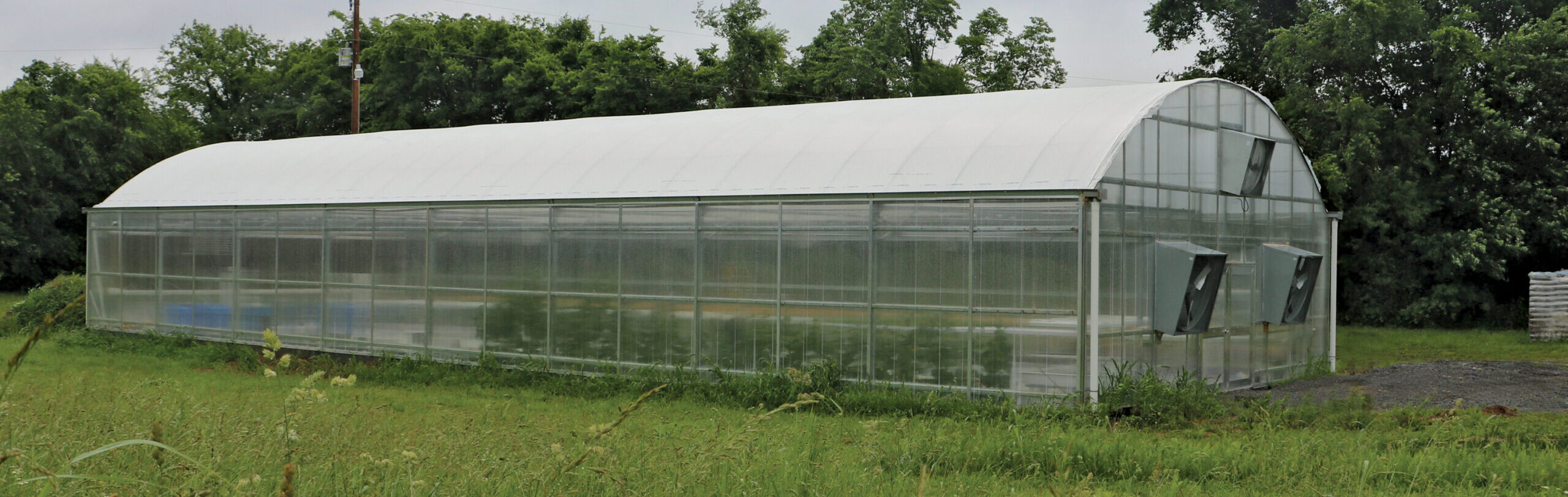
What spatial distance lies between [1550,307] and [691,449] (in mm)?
21870

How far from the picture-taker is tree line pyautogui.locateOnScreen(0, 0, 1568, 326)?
24.7 metres

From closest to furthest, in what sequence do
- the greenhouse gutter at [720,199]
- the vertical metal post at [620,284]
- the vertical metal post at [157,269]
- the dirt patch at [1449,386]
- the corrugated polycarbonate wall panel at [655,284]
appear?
the greenhouse gutter at [720,199]
the corrugated polycarbonate wall panel at [655,284]
the dirt patch at [1449,386]
the vertical metal post at [620,284]
the vertical metal post at [157,269]

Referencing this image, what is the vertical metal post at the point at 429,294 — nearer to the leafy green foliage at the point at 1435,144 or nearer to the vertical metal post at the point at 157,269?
the vertical metal post at the point at 157,269

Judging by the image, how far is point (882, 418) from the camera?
1177 centimetres

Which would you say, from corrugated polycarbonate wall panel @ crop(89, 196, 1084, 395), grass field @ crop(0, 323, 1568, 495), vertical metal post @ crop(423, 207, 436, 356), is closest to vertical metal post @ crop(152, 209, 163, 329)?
corrugated polycarbonate wall panel @ crop(89, 196, 1084, 395)

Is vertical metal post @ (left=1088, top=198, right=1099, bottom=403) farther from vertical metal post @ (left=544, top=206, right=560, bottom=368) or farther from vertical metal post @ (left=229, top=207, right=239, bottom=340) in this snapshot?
vertical metal post @ (left=229, top=207, right=239, bottom=340)

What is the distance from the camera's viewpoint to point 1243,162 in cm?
1500

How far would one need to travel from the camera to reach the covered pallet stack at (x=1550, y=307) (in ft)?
72.1

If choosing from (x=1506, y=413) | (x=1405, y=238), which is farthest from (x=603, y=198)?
(x=1405, y=238)

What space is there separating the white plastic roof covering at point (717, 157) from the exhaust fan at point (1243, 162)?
1.38 meters

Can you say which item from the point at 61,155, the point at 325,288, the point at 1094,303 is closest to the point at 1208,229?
the point at 1094,303

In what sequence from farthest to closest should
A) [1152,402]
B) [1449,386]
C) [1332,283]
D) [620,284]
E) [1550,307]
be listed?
[1550,307]
[1332,283]
[620,284]
[1449,386]
[1152,402]

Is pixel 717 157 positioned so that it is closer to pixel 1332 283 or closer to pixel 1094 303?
pixel 1094 303

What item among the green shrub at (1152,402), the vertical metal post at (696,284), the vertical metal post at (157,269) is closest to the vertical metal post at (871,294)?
the vertical metal post at (696,284)
